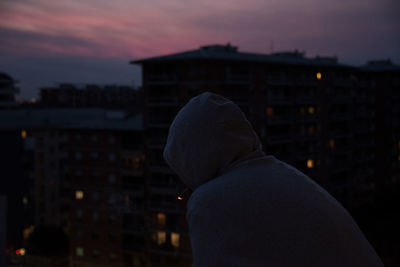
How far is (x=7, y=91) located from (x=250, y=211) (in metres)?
31.9

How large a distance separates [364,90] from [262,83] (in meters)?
7.90

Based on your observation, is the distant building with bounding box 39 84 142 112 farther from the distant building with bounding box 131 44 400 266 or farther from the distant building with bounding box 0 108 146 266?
the distant building with bounding box 131 44 400 266

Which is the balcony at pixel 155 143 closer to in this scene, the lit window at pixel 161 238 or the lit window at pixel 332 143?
the lit window at pixel 161 238

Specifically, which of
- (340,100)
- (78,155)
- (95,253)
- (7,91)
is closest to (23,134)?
(78,155)

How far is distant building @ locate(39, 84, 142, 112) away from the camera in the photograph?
2623 centimetres

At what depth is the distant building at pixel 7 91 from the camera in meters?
28.8

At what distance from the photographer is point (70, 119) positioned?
2216cm

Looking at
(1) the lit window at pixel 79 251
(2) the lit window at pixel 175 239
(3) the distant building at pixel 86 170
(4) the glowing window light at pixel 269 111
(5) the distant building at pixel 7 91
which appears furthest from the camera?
(5) the distant building at pixel 7 91

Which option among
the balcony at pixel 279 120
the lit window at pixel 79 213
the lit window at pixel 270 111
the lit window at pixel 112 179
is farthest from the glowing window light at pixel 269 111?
the lit window at pixel 79 213

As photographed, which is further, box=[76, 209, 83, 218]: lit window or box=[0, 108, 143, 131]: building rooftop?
box=[0, 108, 143, 131]: building rooftop

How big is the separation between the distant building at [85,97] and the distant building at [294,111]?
10553mm

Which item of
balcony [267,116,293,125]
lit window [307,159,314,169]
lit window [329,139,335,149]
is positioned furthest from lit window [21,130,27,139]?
lit window [329,139,335,149]

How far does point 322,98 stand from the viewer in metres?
17.5

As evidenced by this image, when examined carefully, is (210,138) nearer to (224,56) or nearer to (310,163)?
(224,56)
